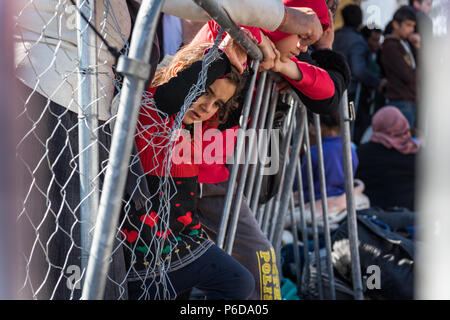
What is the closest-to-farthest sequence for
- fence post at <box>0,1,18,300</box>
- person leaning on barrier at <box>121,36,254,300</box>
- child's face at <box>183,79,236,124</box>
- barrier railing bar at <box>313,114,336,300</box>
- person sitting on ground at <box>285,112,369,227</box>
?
fence post at <box>0,1,18,300</box>
person leaning on barrier at <box>121,36,254,300</box>
child's face at <box>183,79,236,124</box>
barrier railing bar at <box>313,114,336,300</box>
person sitting on ground at <box>285,112,369,227</box>

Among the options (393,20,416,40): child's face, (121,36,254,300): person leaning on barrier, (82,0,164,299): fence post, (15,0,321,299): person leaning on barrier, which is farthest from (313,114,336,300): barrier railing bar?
(393,20,416,40): child's face

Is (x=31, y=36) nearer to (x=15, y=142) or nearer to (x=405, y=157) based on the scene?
(x=15, y=142)

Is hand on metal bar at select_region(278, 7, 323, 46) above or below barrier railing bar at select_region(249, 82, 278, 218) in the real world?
above

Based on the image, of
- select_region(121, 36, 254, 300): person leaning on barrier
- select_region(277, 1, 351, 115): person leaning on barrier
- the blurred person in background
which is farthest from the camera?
the blurred person in background

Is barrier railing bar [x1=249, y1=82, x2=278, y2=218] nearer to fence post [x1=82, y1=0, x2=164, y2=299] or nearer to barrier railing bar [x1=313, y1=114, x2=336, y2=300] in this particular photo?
barrier railing bar [x1=313, y1=114, x2=336, y2=300]

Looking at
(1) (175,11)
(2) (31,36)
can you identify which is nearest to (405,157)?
(1) (175,11)

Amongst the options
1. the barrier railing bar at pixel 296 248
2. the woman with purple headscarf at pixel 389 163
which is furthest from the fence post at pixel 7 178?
the woman with purple headscarf at pixel 389 163

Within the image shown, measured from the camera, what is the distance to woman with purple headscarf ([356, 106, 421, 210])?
4652 mm

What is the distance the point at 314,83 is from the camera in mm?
2281

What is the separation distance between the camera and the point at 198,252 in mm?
1923

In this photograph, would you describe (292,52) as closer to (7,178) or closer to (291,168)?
(291,168)

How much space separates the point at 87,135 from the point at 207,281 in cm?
79

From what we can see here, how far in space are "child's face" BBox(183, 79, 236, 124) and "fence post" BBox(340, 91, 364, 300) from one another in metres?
0.88
